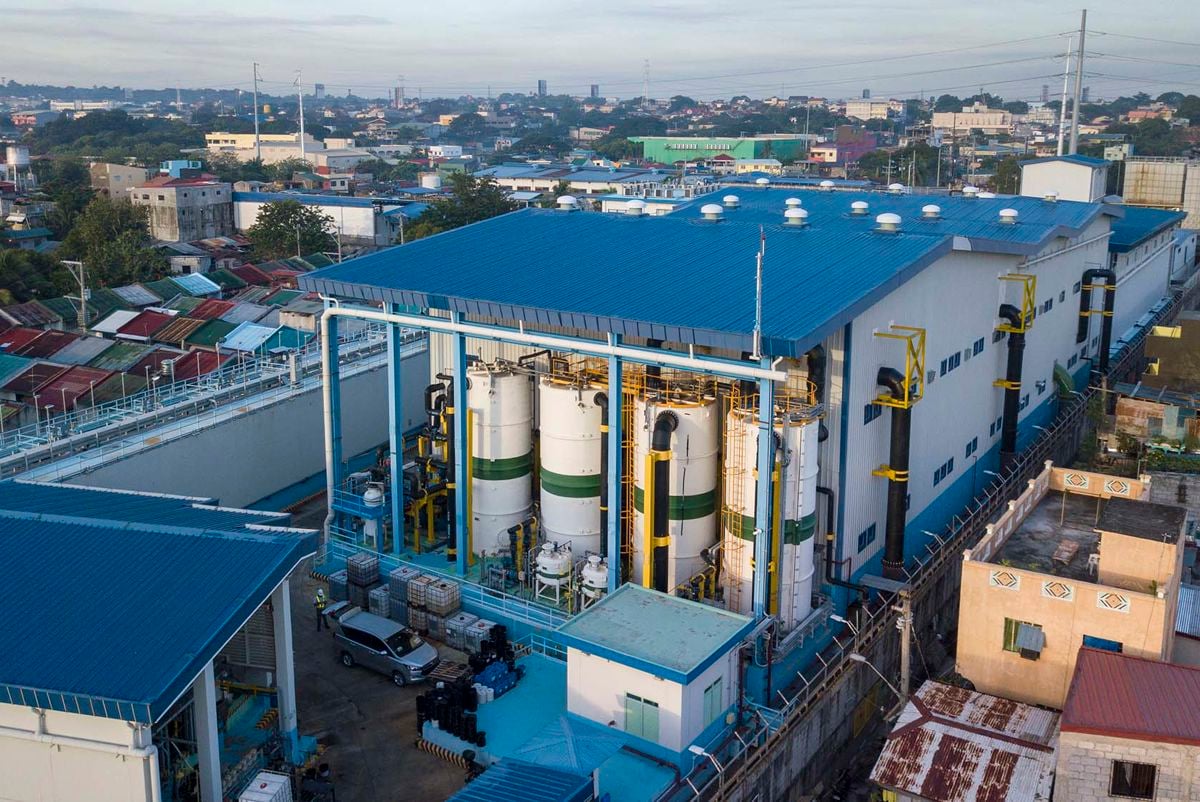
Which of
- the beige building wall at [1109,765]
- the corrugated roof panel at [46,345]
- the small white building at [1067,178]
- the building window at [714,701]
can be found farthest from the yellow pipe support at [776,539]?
the small white building at [1067,178]

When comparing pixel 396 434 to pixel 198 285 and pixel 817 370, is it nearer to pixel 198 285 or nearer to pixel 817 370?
pixel 817 370

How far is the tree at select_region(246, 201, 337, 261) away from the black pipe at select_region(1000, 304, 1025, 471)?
43.4 meters

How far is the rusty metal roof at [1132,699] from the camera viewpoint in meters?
13.3

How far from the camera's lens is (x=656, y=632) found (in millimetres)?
15938

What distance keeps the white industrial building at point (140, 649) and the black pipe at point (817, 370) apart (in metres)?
8.87

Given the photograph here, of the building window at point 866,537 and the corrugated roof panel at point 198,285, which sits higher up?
the corrugated roof panel at point 198,285

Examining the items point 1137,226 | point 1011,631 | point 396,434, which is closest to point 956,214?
point 1011,631

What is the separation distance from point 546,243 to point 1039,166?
2813 cm

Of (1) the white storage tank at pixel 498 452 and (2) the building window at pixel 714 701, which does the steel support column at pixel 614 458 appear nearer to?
(1) the white storage tank at pixel 498 452

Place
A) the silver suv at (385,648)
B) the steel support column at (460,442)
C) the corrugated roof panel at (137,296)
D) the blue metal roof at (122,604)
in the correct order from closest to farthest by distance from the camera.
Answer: the blue metal roof at (122,604) < the silver suv at (385,648) < the steel support column at (460,442) < the corrugated roof panel at (137,296)

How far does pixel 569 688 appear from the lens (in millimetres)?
15891

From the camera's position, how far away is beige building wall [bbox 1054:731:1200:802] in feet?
43.3

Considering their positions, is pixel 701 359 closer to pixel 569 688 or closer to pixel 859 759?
pixel 569 688

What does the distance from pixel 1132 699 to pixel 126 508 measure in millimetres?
14211
